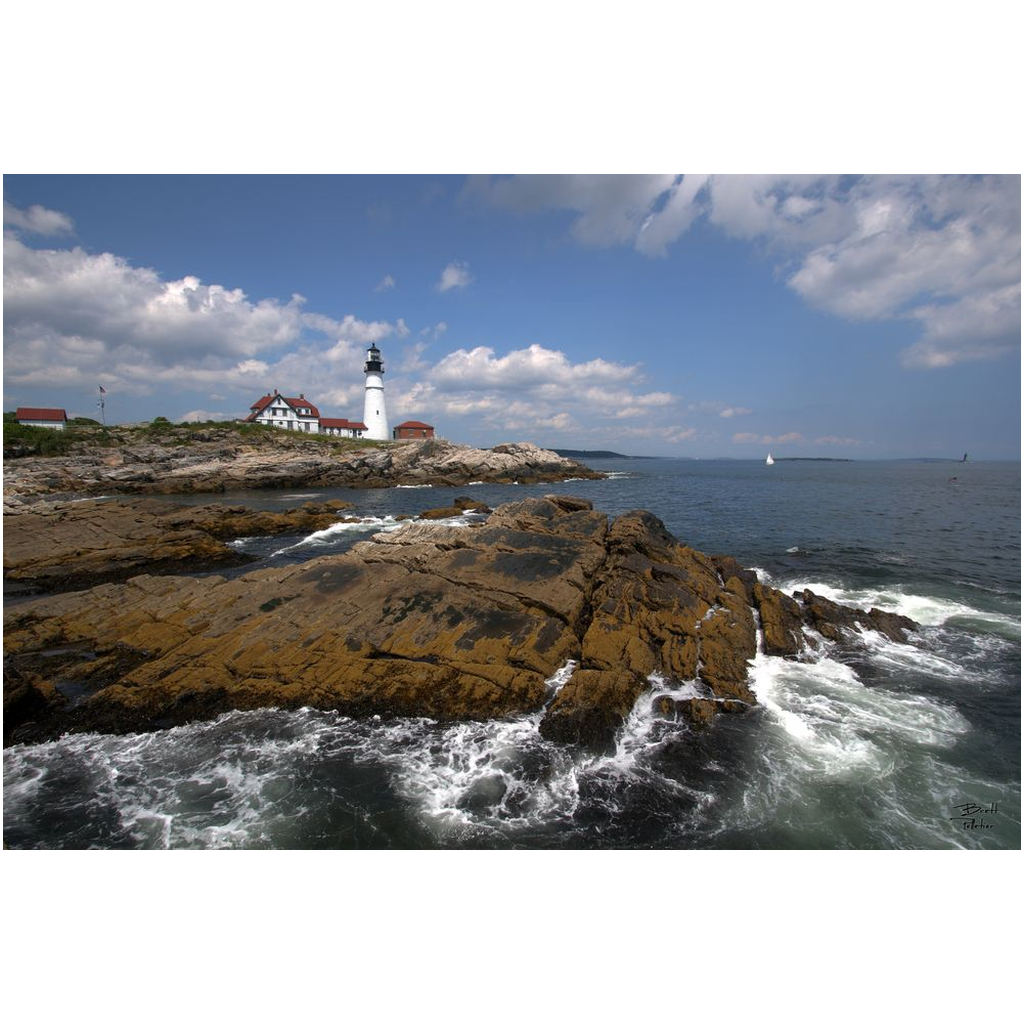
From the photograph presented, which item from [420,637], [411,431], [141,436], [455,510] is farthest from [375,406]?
[420,637]

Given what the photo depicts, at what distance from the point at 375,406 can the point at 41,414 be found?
5196 cm

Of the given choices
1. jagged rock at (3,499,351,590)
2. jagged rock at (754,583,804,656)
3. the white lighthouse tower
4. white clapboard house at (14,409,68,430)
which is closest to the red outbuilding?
the white lighthouse tower

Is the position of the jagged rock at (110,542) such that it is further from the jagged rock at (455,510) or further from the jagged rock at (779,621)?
the jagged rock at (779,621)

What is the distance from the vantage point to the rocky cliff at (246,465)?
159 ft

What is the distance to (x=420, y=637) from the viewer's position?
11.6m

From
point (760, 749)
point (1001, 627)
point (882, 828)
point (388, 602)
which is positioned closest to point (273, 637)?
point (388, 602)

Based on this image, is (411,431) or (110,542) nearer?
(110,542)

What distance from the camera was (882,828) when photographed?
741 cm

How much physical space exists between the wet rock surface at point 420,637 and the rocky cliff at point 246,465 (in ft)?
130

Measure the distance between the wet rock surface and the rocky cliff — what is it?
130 feet

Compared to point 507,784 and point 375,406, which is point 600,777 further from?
point 375,406

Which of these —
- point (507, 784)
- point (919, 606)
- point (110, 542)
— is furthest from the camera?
point (110, 542)
